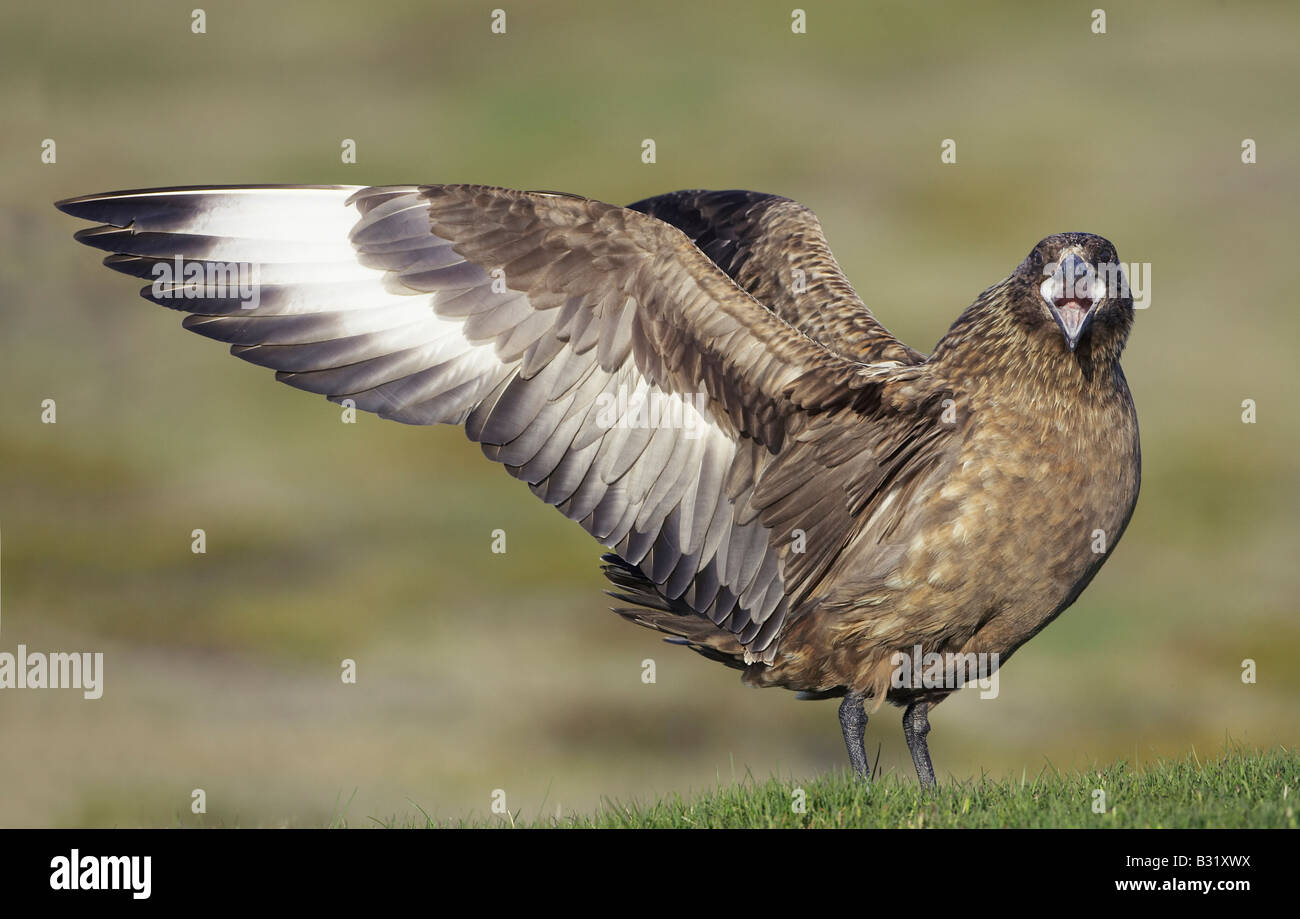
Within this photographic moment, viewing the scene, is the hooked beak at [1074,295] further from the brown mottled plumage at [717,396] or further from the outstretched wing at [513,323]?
the outstretched wing at [513,323]

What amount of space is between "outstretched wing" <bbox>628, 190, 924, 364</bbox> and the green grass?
2012mm

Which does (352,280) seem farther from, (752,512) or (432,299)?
(752,512)

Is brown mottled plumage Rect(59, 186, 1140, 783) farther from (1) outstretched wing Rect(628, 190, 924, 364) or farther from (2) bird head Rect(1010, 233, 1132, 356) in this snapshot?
(1) outstretched wing Rect(628, 190, 924, 364)

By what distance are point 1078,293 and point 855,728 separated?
1982 millimetres

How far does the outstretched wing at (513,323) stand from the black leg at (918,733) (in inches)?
50.1

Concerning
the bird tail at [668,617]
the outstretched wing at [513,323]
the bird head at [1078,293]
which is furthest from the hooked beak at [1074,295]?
the bird tail at [668,617]

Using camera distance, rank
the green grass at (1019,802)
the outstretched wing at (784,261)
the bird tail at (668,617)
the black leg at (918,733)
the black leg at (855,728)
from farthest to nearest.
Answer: the outstretched wing at (784,261) < the bird tail at (668,617) < the black leg at (918,733) < the black leg at (855,728) < the green grass at (1019,802)

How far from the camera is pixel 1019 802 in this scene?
495 cm

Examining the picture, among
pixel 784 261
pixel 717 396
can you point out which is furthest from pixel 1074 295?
pixel 784 261

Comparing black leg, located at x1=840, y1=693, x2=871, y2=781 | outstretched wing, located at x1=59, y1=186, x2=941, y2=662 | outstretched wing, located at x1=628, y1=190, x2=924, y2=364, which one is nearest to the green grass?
black leg, located at x1=840, y1=693, x2=871, y2=781

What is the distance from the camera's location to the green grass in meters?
4.69

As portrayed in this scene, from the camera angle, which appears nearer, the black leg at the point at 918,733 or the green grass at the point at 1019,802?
the green grass at the point at 1019,802

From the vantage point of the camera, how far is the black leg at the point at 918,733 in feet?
19.1

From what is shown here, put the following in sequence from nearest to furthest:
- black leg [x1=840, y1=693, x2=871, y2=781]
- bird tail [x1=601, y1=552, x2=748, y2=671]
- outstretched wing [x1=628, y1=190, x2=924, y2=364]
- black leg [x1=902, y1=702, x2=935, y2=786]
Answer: black leg [x1=840, y1=693, x2=871, y2=781] → black leg [x1=902, y1=702, x2=935, y2=786] → bird tail [x1=601, y1=552, x2=748, y2=671] → outstretched wing [x1=628, y1=190, x2=924, y2=364]
